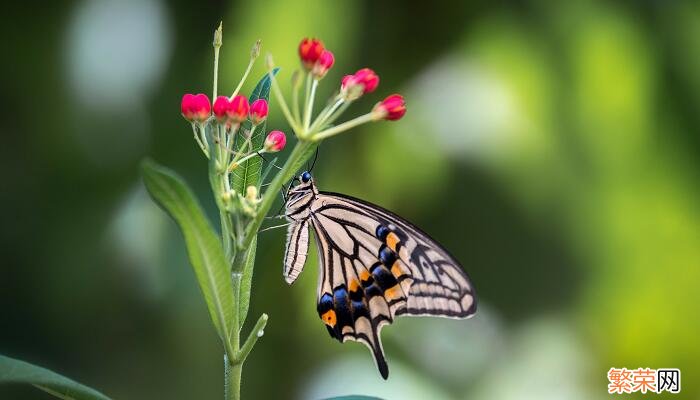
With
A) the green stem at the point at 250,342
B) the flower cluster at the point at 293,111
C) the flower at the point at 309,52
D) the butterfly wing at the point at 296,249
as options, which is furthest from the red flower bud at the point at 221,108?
the butterfly wing at the point at 296,249

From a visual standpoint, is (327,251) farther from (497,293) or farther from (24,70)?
(24,70)

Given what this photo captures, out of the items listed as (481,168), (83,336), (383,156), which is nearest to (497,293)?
(481,168)

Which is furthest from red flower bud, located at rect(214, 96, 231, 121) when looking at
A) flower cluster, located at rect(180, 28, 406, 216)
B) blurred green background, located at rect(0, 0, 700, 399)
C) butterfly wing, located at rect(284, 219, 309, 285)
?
blurred green background, located at rect(0, 0, 700, 399)

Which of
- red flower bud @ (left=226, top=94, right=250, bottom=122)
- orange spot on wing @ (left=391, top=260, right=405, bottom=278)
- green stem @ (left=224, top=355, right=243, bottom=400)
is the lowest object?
green stem @ (left=224, top=355, right=243, bottom=400)

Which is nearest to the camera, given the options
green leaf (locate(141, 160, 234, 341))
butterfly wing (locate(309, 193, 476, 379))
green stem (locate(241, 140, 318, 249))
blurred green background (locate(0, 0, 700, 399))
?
green leaf (locate(141, 160, 234, 341))

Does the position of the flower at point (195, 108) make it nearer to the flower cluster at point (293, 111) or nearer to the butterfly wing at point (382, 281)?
the flower cluster at point (293, 111)

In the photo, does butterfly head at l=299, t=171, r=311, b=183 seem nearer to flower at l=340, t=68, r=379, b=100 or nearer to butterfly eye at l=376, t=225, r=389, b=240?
butterfly eye at l=376, t=225, r=389, b=240
